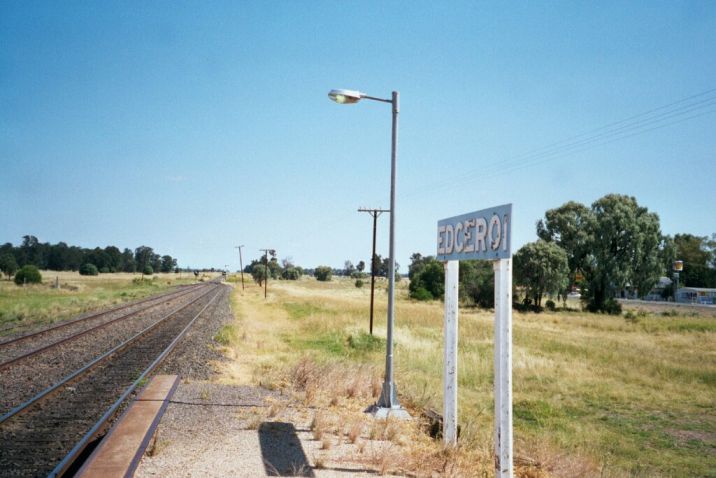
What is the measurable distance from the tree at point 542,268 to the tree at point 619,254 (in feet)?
10.9

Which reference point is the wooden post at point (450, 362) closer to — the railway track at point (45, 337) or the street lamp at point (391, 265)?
the street lamp at point (391, 265)

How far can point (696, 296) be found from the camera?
286 feet

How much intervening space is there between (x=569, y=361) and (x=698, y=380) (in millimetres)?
4477

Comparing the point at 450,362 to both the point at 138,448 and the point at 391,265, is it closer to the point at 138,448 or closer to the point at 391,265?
the point at 391,265

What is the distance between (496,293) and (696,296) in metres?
101

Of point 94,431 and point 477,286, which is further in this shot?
point 477,286

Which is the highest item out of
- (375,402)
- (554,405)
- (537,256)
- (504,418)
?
(537,256)

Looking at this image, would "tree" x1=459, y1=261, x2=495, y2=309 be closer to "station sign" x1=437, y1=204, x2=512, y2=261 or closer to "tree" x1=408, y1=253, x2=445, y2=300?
"tree" x1=408, y1=253, x2=445, y2=300

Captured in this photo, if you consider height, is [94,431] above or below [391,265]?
below

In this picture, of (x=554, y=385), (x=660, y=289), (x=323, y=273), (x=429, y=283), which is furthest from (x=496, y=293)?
(x=323, y=273)

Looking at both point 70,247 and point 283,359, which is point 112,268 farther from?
point 283,359

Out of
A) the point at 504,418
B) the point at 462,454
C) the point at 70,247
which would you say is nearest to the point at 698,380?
the point at 462,454

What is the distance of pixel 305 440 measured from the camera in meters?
7.06

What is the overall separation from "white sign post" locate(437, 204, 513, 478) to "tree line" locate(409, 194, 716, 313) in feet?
155
